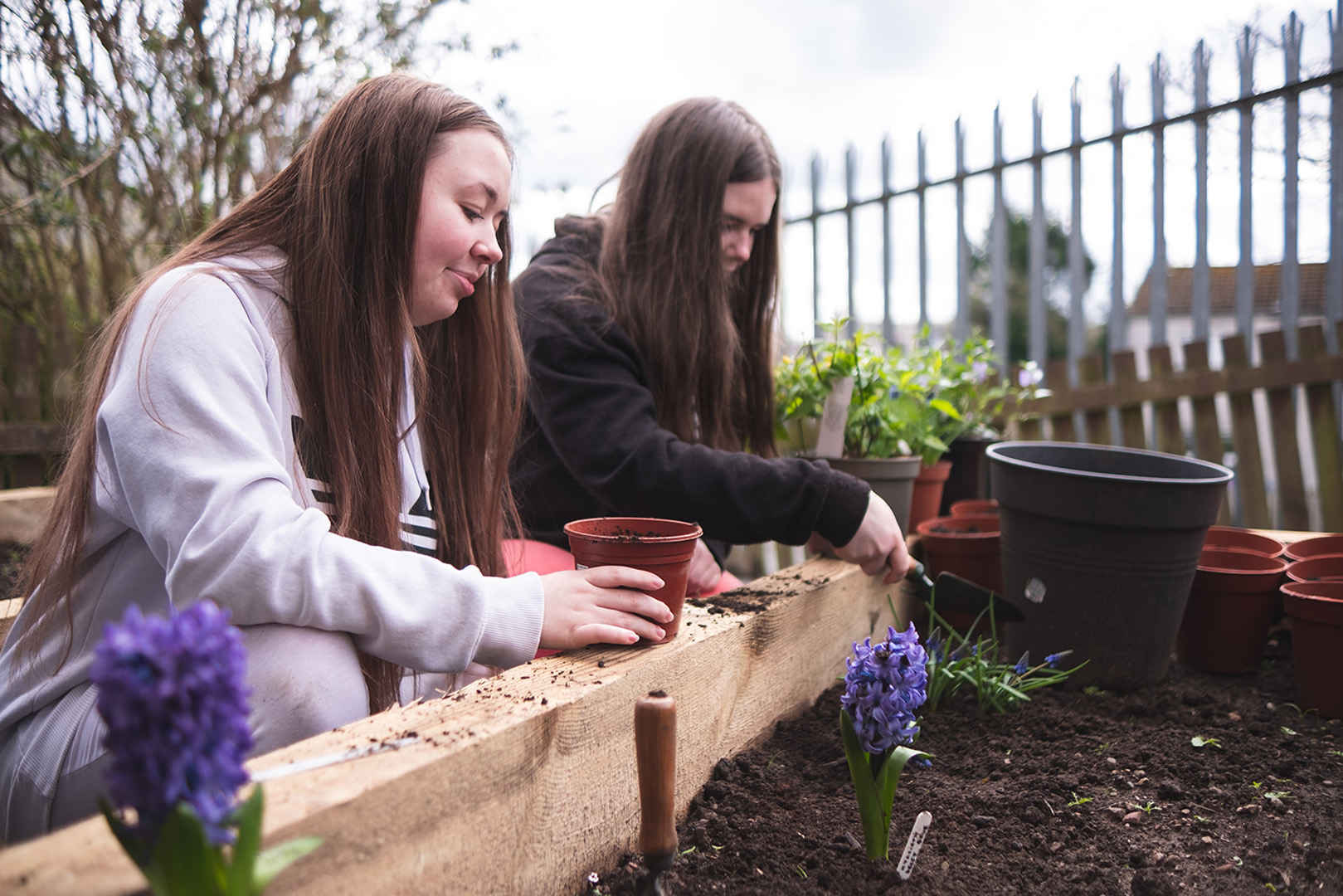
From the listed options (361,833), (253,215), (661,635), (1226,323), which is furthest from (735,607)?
(1226,323)

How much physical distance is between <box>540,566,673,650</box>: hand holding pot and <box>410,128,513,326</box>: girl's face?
1.80ft

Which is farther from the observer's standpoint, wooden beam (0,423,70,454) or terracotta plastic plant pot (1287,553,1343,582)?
wooden beam (0,423,70,454)

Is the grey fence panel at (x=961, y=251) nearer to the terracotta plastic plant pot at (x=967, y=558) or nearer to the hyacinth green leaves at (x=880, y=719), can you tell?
the terracotta plastic plant pot at (x=967, y=558)

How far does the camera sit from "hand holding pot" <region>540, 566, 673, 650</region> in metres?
1.32

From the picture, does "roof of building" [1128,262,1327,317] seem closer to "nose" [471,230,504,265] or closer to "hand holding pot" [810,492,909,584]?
"hand holding pot" [810,492,909,584]

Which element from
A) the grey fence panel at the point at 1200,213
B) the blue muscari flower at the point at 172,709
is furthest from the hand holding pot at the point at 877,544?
the grey fence panel at the point at 1200,213

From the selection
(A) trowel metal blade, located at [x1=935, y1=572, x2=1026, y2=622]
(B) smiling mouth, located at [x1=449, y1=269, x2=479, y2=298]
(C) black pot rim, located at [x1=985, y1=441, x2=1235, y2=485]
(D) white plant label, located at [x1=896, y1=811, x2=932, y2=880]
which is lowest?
(D) white plant label, located at [x1=896, y1=811, x2=932, y2=880]

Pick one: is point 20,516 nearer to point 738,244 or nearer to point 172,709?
point 738,244

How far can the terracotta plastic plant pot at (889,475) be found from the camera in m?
2.37


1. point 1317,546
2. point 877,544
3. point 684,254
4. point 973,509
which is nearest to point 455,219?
point 684,254

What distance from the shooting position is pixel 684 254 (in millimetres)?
2166

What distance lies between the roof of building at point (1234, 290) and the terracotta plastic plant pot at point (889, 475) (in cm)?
274

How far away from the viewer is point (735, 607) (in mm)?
1737

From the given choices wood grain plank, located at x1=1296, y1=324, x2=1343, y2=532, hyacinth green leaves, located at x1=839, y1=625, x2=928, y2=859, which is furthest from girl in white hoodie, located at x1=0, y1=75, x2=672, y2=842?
wood grain plank, located at x1=1296, y1=324, x2=1343, y2=532
